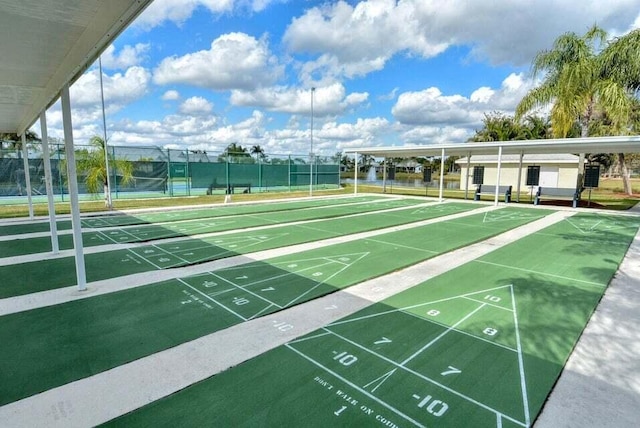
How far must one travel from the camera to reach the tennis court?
2.78 m

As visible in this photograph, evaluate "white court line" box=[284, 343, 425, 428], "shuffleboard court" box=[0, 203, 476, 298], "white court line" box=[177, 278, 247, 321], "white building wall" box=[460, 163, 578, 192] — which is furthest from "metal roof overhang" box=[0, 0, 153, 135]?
"white building wall" box=[460, 163, 578, 192]

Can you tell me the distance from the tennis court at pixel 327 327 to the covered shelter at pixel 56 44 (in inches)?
60.4

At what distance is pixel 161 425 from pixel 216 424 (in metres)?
0.39

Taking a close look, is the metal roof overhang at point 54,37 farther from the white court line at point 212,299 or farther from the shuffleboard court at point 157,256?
the white court line at point 212,299

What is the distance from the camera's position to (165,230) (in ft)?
32.9

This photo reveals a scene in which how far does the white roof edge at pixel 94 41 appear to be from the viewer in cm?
277

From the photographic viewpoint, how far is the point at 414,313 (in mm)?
4453

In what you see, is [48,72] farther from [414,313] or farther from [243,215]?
[243,215]

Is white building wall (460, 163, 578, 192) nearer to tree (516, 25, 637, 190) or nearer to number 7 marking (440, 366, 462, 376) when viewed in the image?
tree (516, 25, 637, 190)

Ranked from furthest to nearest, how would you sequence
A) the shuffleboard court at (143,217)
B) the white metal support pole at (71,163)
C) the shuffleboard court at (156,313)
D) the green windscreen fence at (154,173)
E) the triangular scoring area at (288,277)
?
the green windscreen fence at (154,173) < the shuffleboard court at (143,217) < the triangular scoring area at (288,277) < the white metal support pole at (71,163) < the shuffleboard court at (156,313)

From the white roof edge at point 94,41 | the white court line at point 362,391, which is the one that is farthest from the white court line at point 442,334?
the white roof edge at point 94,41

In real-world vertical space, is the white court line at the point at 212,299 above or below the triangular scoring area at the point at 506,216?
below

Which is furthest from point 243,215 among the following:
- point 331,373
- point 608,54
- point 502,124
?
point 502,124

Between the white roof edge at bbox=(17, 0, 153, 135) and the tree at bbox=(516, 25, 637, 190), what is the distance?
1912 cm
